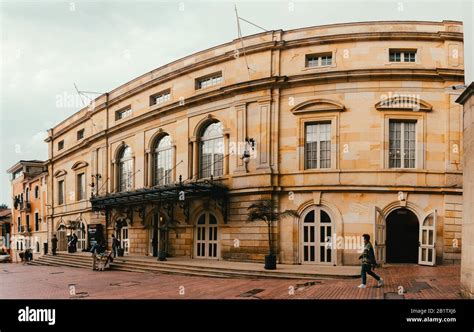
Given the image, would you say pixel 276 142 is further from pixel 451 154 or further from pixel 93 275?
pixel 93 275

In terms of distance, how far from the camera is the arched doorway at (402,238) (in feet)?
61.8

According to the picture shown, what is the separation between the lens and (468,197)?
9.34 meters

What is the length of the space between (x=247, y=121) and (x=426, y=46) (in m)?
9.02

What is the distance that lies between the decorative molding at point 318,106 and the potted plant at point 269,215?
4636 mm

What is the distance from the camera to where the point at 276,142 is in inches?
770

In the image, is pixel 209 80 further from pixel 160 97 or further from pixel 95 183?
pixel 95 183

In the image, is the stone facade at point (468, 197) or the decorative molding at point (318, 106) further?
the decorative molding at point (318, 106)

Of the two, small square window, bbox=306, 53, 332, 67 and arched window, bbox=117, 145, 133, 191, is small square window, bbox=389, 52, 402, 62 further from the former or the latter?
arched window, bbox=117, 145, 133, 191

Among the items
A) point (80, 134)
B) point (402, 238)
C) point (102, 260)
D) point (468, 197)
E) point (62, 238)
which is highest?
point (80, 134)

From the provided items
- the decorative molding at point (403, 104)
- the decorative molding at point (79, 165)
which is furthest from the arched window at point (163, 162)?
the decorative molding at point (403, 104)

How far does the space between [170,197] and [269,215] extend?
6.41m

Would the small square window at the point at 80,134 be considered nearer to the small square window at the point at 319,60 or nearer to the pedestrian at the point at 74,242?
the pedestrian at the point at 74,242

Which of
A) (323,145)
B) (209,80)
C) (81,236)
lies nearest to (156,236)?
(209,80)
